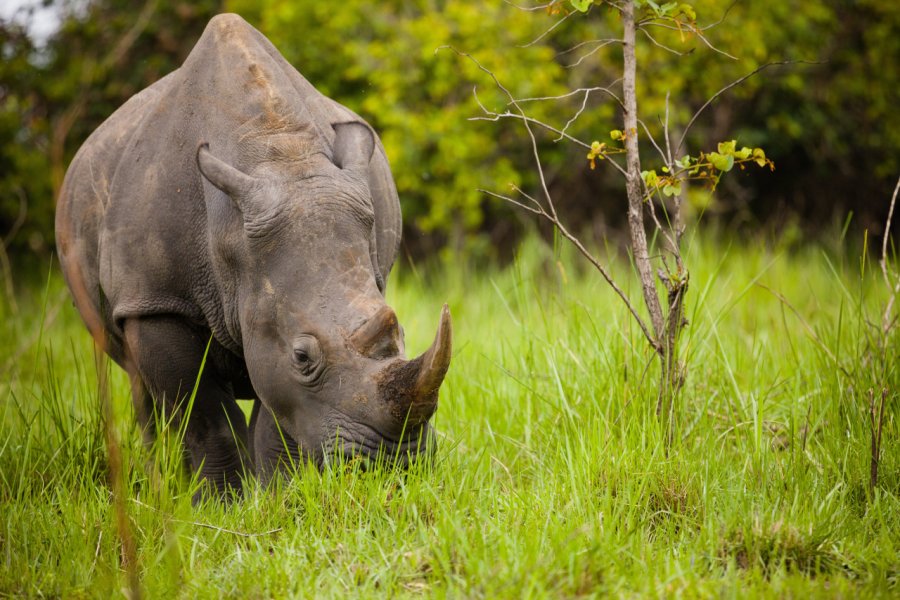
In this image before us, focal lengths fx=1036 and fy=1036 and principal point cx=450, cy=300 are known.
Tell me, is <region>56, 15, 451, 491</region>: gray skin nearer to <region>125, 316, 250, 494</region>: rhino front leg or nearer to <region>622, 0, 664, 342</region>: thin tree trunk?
<region>125, 316, 250, 494</region>: rhino front leg

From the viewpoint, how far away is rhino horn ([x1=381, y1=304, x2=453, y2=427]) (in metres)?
3.33

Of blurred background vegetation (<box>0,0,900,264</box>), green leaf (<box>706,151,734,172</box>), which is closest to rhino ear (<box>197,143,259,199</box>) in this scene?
green leaf (<box>706,151,734,172</box>)

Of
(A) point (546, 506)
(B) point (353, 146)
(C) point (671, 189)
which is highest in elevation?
(B) point (353, 146)

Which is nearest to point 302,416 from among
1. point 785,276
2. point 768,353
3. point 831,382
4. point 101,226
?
point 101,226

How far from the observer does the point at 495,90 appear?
371 inches

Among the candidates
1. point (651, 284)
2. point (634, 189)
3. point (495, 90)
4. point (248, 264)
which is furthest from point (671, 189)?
point (495, 90)

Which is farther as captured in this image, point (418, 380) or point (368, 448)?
point (368, 448)

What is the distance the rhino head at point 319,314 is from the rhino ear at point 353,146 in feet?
0.22

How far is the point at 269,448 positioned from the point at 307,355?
26.8 inches

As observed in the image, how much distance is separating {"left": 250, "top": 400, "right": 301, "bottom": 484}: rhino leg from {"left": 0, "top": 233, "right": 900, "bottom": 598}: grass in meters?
0.14

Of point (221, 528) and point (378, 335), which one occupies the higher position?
point (378, 335)

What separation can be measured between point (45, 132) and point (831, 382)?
849cm

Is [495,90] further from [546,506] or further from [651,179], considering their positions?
[546,506]

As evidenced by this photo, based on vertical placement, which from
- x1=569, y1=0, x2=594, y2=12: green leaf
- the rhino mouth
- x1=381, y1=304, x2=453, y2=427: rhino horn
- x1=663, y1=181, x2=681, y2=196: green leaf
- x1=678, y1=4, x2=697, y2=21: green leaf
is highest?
x1=569, y1=0, x2=594, y2=12: green leaf
